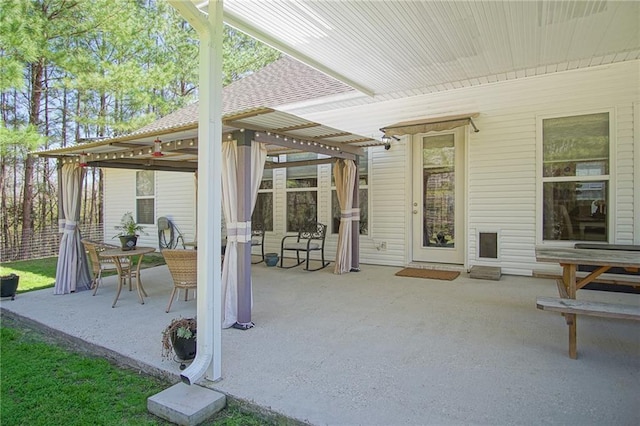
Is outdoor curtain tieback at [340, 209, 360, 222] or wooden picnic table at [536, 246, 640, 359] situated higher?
outdoor curtain tieback at [340, 209, 360, 222]

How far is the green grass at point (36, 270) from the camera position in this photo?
6016 millimetres

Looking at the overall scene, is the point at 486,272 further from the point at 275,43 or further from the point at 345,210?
the point at 275,43

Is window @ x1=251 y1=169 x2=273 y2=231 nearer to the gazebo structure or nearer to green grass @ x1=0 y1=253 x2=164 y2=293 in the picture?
green grass @ x1=0 y1=253 x2=164 y2=293

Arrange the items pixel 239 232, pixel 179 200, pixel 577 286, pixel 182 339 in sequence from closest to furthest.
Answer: pixel 182 339 → pixel 577 286 → pixel 239 232 → pixel 179 200

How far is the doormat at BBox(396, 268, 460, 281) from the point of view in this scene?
5.85 meters

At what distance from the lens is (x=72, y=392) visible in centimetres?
254

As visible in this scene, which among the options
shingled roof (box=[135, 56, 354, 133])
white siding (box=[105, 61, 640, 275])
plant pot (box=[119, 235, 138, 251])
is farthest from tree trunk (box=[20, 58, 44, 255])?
white siding (box=[105, 61, 640, 275])

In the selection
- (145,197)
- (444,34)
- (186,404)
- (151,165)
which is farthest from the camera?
(145,197)

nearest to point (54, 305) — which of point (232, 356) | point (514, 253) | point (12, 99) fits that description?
point (232, 356)

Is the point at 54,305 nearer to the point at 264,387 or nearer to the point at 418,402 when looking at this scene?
the point at 264,387

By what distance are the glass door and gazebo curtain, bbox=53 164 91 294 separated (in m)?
5.53

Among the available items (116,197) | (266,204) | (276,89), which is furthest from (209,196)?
(116,197)

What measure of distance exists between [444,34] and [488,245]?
11.2 feet

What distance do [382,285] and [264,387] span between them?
3.25 m
